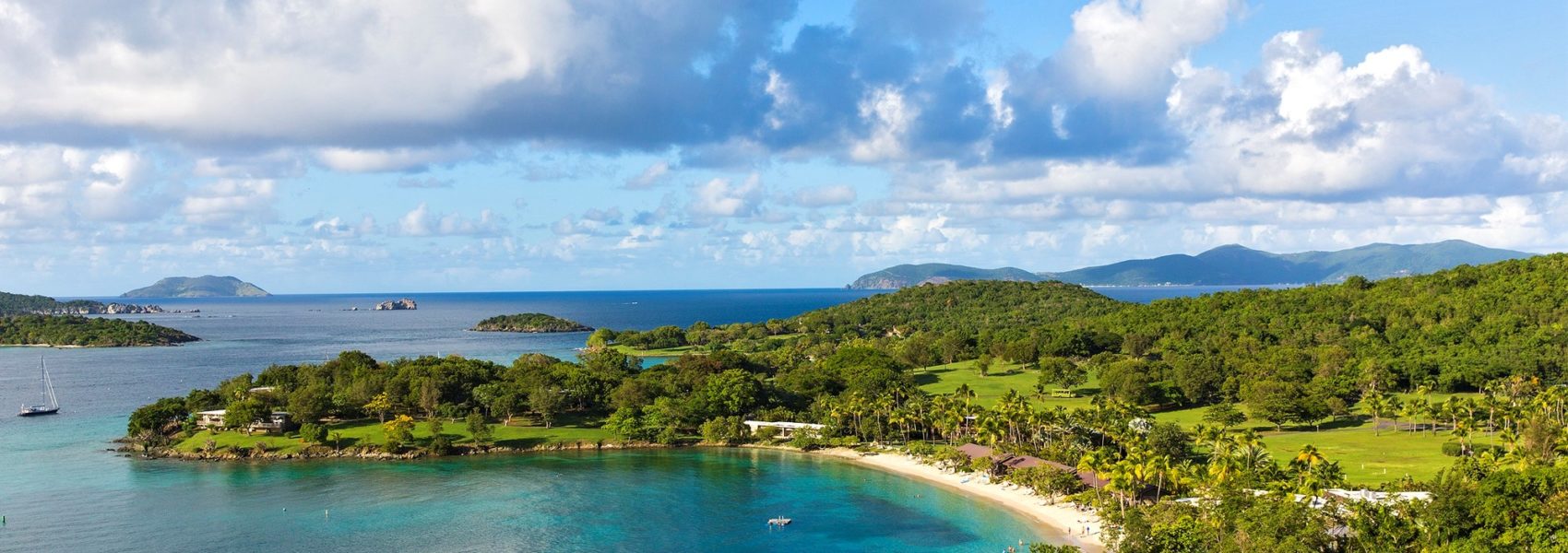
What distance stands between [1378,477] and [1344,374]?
45.4 meters

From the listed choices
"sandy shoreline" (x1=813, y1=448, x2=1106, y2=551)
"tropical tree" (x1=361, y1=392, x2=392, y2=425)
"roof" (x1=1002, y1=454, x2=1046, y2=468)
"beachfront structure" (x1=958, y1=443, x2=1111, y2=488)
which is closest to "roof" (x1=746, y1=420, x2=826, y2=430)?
"sandy shoreline" (x1=813, y1=448, x2=1106, y2=551)

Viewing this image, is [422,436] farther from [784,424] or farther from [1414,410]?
[1414,410]

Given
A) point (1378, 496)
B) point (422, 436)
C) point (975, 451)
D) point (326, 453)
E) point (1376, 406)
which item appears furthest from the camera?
point (422, 436)

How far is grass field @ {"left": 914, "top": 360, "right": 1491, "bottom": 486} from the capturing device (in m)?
60.7

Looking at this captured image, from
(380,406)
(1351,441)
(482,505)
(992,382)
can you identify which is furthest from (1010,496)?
(380,406)

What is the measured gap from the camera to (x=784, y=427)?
85.9 meters

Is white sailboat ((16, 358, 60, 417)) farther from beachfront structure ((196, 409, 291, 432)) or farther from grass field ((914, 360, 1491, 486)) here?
grass field ((914, 360, 1491, 486))

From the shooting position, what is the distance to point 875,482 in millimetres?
69000

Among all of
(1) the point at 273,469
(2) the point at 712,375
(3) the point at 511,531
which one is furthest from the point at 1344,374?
(1) the point at 273,469

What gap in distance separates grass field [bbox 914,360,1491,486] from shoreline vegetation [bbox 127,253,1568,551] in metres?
0.39

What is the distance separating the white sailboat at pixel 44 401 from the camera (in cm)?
10206

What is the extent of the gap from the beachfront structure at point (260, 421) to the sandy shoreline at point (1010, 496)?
49.3 meters

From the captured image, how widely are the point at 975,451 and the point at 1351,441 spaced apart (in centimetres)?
3052

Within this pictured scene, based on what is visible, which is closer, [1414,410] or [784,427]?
[1414,410]
